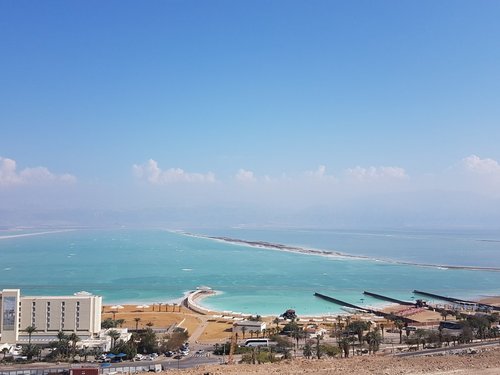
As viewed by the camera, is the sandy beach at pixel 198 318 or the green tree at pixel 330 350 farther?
the sandy beach at pixel 198 318

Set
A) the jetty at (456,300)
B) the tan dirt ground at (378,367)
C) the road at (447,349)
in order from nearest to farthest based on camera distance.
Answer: the tan dirt ground at (378,367) < the road at (447,349) < the jetty at (456,300)

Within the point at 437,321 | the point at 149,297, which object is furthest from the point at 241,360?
the point at 149,297

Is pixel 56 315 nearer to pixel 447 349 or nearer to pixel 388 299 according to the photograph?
pixel 447 349

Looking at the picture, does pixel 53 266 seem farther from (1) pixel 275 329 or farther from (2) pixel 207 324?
(1) pixel 275 329

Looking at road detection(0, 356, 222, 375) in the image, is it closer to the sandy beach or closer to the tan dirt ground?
the tan dirt ground

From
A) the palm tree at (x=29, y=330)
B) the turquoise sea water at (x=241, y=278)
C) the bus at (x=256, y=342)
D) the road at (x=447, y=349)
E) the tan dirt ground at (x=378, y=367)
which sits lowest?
the turquoise sea water at (x=241, y=278)

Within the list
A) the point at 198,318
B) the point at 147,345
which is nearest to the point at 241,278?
the point at 198,318

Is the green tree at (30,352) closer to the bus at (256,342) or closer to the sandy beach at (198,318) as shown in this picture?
the sandy beach at (198,318)

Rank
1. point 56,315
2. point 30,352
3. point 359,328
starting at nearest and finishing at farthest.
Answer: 1. point 30,352
2. point 359,328
3. point 56,315

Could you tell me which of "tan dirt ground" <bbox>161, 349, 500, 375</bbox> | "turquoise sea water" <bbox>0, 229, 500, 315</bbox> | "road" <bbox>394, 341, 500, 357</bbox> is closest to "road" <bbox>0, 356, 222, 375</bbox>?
"tan dirt ground" <bbox>161, 349, 500, 375</bbox>

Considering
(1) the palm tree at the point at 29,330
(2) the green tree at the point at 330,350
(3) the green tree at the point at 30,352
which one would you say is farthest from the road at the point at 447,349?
(1) the palm tree at the point at 29,330

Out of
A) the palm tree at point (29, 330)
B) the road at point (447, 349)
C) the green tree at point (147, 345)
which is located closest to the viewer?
the road at point (447, 349)
